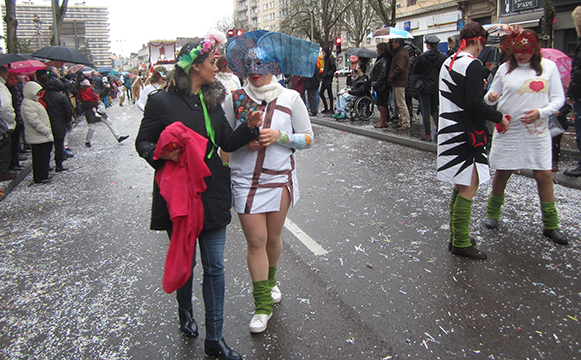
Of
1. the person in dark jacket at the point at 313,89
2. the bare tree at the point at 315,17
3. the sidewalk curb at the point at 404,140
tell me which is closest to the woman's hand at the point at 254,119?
the sidewalk curb at the point at 404,140

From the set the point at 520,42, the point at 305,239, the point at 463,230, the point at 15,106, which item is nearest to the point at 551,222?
the point at 463,230

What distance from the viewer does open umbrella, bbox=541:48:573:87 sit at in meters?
5.48

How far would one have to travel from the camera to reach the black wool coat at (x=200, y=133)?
7.62 ft

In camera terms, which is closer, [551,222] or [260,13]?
[551,222]

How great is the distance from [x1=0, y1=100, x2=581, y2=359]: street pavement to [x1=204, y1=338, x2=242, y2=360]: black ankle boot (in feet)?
0.37

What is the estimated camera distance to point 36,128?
7230 millimetres

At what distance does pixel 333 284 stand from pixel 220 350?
1189mm

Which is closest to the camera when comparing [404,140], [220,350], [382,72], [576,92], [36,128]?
[220,350]

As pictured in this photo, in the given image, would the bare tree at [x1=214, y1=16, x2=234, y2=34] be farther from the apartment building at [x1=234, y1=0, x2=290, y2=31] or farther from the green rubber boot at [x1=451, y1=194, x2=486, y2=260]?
the green rubber boot at [x1=451, y1=194, x2=486, y2=260]

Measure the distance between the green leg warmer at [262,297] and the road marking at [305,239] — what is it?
1230mm

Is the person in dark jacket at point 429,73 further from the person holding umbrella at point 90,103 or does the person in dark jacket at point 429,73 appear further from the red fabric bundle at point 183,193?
the person holding umbrella at point 90,103

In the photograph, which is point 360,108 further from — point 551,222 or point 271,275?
point 271,275

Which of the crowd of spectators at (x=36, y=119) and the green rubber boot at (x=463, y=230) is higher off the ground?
the crowd of spectators at (x=36, y=119)

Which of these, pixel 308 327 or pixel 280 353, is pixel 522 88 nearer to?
pixel 308 327
